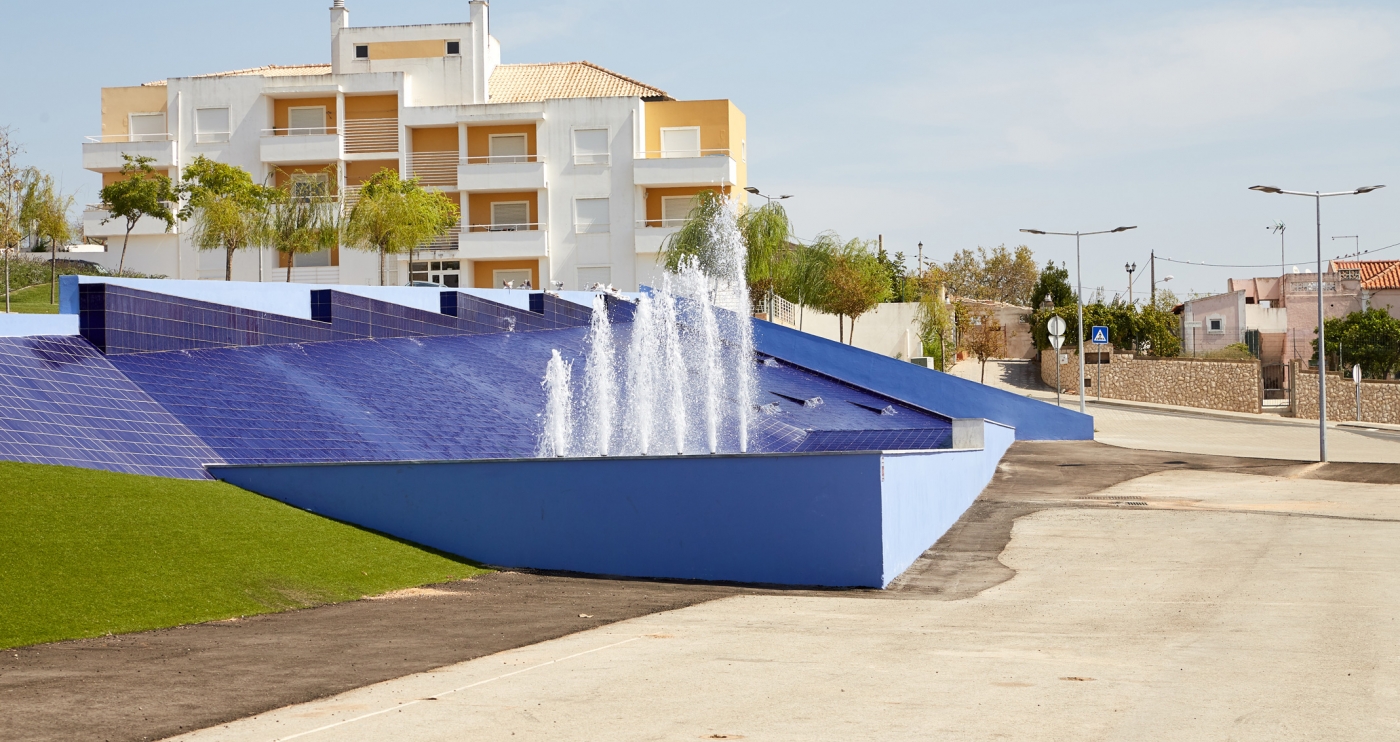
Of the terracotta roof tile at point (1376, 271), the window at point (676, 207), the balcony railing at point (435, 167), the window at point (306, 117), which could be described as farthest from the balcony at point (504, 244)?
the terracotta roof tile at point (1376, 271)

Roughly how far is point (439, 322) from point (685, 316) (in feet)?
28.9

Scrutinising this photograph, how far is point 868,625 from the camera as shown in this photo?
10977mm

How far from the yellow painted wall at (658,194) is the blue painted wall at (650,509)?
3703 cm

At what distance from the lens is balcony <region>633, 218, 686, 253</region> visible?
50406mm

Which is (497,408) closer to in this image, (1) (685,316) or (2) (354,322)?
(2) (354,322)

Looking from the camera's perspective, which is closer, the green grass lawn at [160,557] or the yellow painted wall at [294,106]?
the green grass lawn at [160,557]

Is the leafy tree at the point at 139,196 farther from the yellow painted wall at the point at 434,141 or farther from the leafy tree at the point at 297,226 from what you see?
the yellow painted wall at the point at 434,141

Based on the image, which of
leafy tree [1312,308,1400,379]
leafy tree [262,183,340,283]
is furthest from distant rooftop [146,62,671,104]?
leafy tree [1312,308,1400,379]

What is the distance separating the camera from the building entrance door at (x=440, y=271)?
5134 cm

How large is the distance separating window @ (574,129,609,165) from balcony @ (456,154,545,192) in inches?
60.8

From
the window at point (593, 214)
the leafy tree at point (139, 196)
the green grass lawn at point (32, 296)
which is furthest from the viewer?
the window at point (593, 214)

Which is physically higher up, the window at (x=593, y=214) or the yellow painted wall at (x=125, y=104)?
the yellow painted wall at (x=125, y=104)

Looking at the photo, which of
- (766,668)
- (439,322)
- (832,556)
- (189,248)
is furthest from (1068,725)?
(189,248)

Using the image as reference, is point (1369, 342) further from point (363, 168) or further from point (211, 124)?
point (211, 124)
